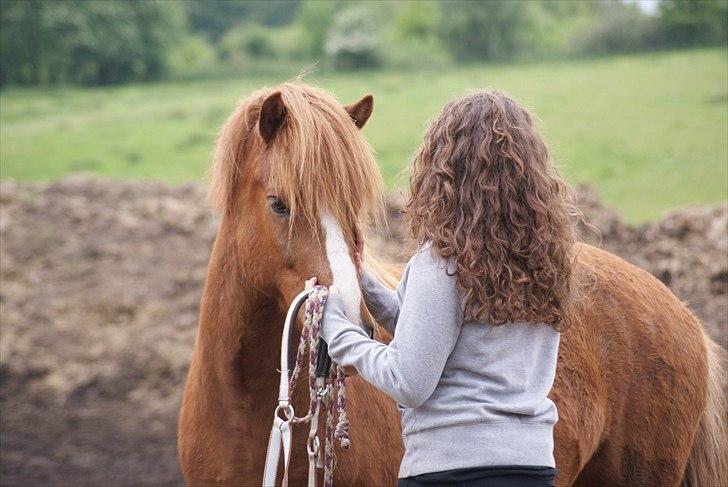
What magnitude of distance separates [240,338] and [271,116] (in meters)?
0.76

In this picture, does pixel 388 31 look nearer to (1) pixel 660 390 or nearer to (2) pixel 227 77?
(2) pixel 227 77

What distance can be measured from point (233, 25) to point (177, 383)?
2379 cm

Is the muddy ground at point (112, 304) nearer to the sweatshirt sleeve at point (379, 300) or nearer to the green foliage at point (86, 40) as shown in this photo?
the sweatshirt sleeve at point (379, 300)

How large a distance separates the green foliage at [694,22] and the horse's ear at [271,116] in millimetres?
10489

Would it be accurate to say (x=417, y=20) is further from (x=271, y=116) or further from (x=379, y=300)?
(x=379, y=300)

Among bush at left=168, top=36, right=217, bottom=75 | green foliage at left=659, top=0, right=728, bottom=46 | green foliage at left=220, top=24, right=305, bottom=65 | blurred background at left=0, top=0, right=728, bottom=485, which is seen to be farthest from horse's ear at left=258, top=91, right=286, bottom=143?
green foliage at left=220, top=24, right=305, bottom=65

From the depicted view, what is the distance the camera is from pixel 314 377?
221 cm

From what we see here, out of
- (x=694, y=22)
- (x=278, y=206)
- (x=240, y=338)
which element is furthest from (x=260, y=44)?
(x=278, y=206)

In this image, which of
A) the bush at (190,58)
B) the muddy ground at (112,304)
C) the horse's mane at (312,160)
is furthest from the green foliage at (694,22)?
the bush at (190,58)

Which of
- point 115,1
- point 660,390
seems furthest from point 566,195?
point 115,1

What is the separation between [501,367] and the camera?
195cm

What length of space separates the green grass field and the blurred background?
0.04 meters

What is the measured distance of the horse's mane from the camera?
2307 mm

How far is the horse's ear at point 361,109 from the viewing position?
2621 mm
